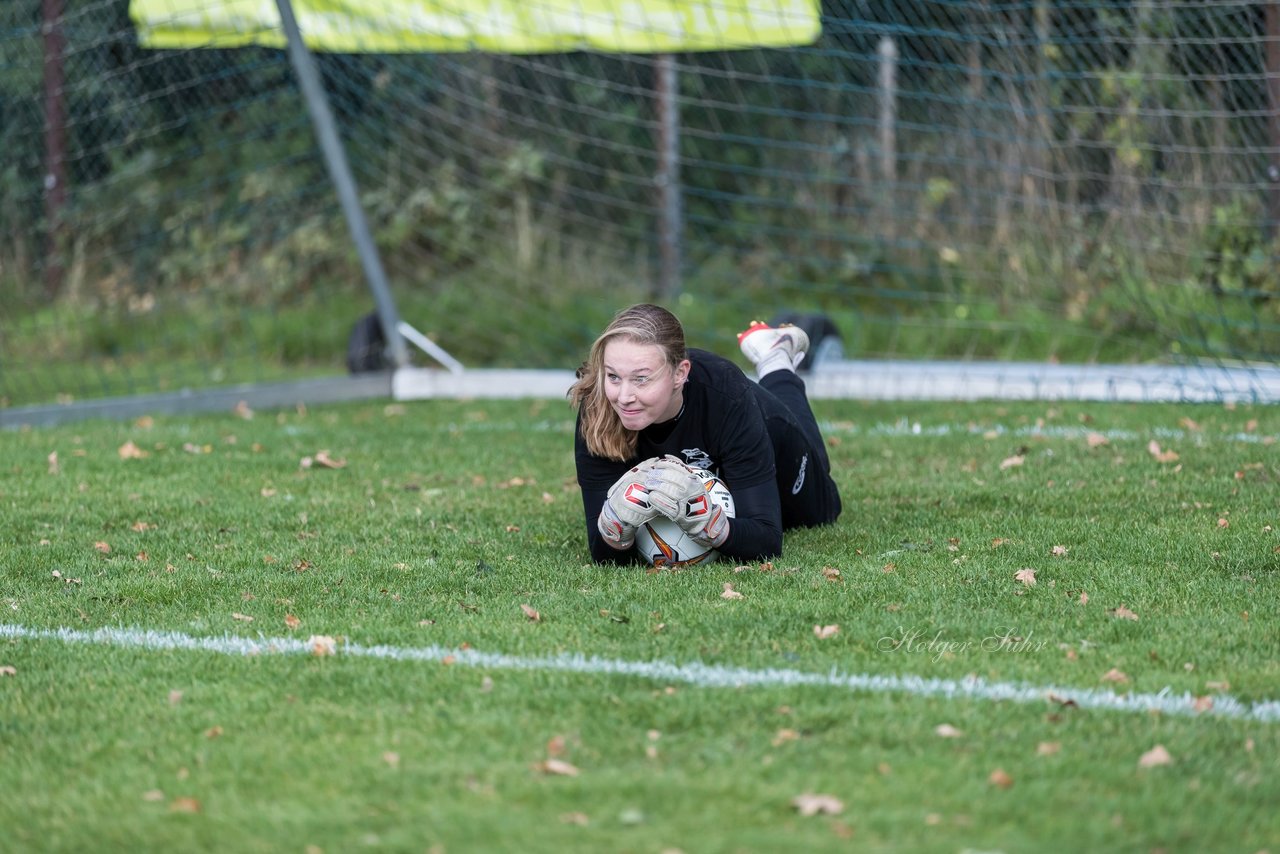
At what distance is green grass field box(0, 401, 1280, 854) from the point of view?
111 inches

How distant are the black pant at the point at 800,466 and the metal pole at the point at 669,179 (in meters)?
4.86

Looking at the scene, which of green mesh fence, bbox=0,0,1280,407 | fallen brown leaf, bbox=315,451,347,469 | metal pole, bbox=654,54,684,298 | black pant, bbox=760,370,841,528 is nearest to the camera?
black pant, bbox=760,370,841,528

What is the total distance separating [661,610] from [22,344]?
808 cm

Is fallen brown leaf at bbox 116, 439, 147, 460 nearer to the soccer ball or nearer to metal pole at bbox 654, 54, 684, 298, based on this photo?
the soccer ball

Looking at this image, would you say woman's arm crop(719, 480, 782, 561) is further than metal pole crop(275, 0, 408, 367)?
No

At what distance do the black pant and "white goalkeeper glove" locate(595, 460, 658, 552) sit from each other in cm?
70

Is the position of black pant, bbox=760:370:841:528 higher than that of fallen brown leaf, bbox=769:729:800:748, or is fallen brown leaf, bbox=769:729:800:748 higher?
black pant, bbox=760:370:841:528

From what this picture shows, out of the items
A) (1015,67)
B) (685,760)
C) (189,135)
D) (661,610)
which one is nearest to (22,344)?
(189,135)

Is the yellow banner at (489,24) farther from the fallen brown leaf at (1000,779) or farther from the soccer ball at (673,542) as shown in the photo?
the fallen brown leaf at (1000,779)

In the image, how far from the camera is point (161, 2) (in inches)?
388

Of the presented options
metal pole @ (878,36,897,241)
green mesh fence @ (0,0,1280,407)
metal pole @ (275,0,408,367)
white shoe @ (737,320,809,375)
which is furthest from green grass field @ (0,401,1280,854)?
metal pole @ (878,36,897,241)

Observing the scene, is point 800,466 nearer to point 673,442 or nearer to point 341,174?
point 673,442

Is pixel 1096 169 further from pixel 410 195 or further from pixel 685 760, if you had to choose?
pixel 685 760

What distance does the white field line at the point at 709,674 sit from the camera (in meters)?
3.35
